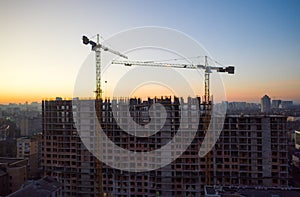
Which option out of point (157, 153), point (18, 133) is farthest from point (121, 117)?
point (18, 133)

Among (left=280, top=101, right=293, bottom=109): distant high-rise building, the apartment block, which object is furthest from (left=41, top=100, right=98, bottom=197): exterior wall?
(left=280, top=101, right=293, bottom=109): distant high-rise building

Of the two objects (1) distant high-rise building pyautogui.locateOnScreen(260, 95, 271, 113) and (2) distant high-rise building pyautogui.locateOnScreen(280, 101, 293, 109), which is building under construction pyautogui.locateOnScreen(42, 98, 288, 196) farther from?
(2) distant high-rise building pyautogui.locateOnScreen(280, 101, 293, 109)

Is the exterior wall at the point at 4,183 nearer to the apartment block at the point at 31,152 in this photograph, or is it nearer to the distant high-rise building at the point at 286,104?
the apartment block at the point at 31,152

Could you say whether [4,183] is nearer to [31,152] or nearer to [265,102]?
[31,152]

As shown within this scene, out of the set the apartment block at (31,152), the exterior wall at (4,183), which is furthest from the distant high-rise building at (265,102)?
the exterior wall at (4,183)

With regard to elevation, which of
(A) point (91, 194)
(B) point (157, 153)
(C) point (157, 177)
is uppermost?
(B) point (157, 153)

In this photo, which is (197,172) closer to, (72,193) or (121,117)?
(121,117)

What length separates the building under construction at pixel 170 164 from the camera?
8.69m

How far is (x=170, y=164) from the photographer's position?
9.00 m

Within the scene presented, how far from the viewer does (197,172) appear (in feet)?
29.2

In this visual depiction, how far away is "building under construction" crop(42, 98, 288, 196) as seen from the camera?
8688 mm

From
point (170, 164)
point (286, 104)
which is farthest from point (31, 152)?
point (286, 104)

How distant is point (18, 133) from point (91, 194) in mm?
12483

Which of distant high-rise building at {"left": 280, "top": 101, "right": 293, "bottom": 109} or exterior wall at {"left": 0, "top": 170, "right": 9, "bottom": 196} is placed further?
distant high-rise building at {"left": 280, "top": 101, "right": 293, "bottom": 109}
